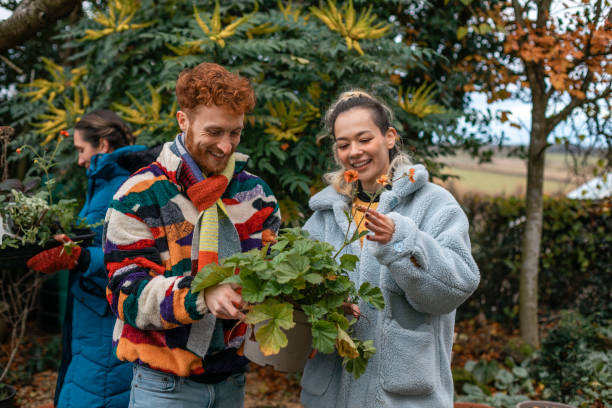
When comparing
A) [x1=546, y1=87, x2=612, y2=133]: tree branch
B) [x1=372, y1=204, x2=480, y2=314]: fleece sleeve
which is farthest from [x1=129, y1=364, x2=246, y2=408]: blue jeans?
[x1=546, y1=87, x2=612, y2=133]: tree branch

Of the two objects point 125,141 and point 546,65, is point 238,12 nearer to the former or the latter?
point 125,141

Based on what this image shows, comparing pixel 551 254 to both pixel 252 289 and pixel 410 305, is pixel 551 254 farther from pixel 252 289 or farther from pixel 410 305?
pixel 252 289

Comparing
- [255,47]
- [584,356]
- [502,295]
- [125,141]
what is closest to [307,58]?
[255,47]

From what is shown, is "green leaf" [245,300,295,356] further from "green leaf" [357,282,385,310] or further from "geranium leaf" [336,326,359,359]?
"green leaf" [357,282,385,310]

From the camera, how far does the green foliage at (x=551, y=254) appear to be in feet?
17.9

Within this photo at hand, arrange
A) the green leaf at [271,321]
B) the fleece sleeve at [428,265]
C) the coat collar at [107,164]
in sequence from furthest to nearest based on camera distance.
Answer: the coat collar at [107,164] < the fleece sleeve at [428,265] < the green leaf at [271,321]

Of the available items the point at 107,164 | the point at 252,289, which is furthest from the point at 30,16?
the point at 252,289

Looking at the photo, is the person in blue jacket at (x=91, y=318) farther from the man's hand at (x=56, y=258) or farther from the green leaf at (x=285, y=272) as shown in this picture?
the green leaf at (x=285, y=272)

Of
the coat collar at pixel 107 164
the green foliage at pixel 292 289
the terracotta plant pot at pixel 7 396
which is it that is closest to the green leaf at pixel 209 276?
the green foliage at pixel 292 289

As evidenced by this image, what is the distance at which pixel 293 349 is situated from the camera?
5.11 ft

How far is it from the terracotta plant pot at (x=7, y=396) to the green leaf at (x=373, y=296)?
320cm

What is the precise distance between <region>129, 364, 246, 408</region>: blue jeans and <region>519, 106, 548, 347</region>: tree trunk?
4.08 m

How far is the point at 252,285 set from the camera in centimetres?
142

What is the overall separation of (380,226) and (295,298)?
13.6 inches
